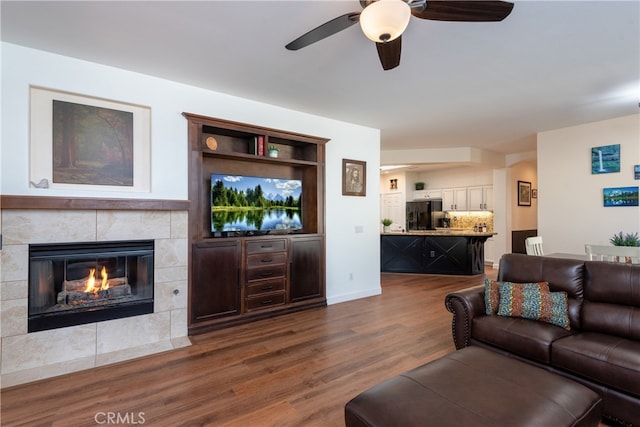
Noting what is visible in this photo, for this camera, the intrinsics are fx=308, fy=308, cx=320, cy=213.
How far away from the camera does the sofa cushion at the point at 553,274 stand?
249cm

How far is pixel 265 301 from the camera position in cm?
379

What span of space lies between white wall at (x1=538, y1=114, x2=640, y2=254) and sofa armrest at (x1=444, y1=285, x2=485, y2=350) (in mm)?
3316

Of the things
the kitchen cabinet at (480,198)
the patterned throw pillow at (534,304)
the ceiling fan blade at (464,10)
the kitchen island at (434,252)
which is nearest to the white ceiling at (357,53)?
the ceiling fan blade at (464,10)

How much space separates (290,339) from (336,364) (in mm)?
688

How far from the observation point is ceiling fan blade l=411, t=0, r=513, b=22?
168cm

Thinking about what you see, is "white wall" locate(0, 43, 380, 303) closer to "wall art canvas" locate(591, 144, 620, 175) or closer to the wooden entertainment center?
the wooden entertainment center

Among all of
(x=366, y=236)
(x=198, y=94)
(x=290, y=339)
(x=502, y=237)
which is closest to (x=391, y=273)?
(x=366, y=236)

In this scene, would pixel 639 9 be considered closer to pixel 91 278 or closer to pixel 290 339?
pixel 290 339

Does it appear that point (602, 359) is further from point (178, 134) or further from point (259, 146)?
point (178, 134)

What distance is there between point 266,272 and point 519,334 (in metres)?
2.62

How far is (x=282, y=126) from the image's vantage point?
13.3 feet

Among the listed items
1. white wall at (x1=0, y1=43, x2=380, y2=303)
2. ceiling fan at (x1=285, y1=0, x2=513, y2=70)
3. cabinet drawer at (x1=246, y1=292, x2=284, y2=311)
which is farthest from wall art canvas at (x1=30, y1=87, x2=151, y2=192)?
ceiling fan at (x1=285, y1=0, x2=513, y2=70)

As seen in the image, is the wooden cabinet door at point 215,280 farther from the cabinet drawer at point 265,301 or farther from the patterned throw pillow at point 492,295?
the patterned throw pillow at point 492,295

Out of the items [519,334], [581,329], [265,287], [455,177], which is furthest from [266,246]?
[455,177]
